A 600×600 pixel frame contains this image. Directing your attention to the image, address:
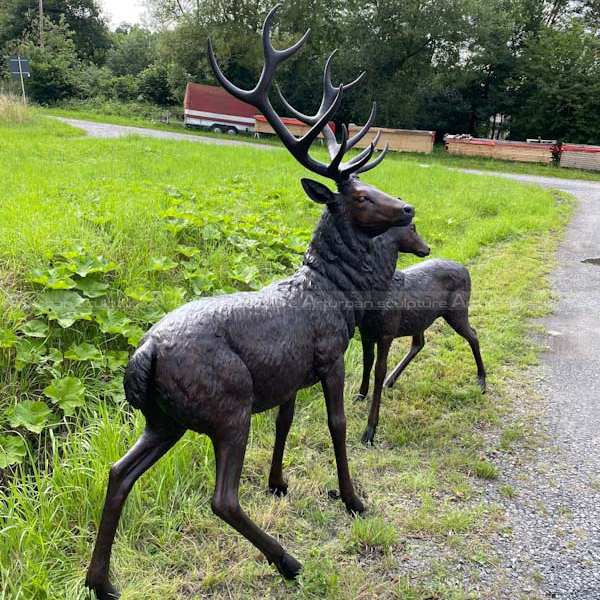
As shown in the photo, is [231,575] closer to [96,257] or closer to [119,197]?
[96,257]

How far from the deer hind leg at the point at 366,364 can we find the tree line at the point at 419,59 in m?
22.0

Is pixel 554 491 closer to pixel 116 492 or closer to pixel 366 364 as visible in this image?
pixel 366 364

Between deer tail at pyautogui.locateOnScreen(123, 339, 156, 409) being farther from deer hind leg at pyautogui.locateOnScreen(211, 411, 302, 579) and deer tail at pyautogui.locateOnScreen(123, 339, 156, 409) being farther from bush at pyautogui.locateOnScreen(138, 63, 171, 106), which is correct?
bush at pyautogui.locateOnScreen(138, 63, 171, 106)

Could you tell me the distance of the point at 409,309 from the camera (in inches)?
131

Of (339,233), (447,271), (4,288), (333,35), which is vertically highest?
(333,35)

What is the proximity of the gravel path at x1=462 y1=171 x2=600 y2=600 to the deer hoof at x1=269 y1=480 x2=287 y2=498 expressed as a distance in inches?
39.5

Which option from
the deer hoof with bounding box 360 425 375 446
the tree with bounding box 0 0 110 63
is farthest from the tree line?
the deer hoof with bounding box 360 425 375 446

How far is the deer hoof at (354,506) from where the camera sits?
253 centimetres

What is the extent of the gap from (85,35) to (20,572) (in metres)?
45.3

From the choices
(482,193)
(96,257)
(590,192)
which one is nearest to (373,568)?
(96,257)

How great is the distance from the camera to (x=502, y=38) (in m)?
24.1

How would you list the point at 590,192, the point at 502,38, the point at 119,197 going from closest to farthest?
the point at 119,197 → the point at 590,192 → the point at 502,38

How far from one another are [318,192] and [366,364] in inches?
64.0

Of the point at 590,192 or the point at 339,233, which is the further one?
the point at 590,192
